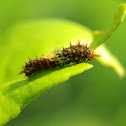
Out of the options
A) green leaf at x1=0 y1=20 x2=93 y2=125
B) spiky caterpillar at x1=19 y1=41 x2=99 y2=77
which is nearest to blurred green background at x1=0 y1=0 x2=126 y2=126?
green leaf at x1=0 y1=20 x2=93 y2=125

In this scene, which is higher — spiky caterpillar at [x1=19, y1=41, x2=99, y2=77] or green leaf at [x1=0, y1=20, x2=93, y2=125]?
green leaf at [x1=0, y1=20, x2=93, y2=125]

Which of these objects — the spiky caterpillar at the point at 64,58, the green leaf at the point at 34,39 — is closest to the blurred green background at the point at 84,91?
the green leaf at the point at 34,39

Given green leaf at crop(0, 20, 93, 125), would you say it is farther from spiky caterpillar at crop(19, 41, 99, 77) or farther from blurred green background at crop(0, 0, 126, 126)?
blurred green background at crop(0, 0, 126, 126)

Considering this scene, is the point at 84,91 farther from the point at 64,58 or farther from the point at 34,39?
the point at 64,58

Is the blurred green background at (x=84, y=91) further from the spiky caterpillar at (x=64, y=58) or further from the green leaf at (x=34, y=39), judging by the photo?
the spiky caterpillar at (x=64, y=58)

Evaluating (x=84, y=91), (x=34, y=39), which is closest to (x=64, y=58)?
(x=34, y=39)

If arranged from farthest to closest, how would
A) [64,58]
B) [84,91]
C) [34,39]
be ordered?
[84,91] → [34,39] → [64,58]

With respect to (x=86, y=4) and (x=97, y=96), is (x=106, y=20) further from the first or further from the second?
(x=97, y=96)
